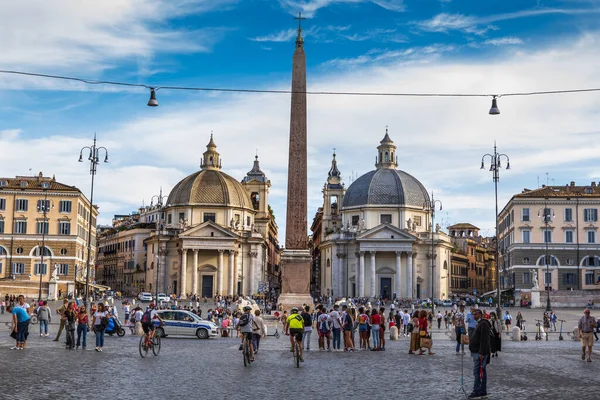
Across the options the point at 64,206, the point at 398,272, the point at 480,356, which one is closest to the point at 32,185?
the point at 64,206

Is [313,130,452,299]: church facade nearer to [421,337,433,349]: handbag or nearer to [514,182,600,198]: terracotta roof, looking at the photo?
[514,182,600,198]: terracotta roof

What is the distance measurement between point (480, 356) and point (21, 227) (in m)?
61.2

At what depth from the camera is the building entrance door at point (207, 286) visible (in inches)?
3214

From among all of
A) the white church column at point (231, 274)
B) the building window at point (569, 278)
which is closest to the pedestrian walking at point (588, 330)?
the building window at point (569, 278)

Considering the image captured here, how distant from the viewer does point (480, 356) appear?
12.7 m

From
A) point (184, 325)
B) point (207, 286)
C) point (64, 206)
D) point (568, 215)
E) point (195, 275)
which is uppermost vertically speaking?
point (64, 206)

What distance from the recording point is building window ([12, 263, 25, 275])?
223 feet

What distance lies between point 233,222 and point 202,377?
232 feet

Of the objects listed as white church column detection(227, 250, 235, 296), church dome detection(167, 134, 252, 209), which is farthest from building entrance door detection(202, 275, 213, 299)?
church dome detection(167, 134, 252, 209)

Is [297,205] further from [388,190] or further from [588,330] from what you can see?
[388,190]

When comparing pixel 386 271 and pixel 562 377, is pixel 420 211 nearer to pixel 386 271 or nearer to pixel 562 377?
pixel 386 271

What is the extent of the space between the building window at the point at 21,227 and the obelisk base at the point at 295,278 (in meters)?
38.6

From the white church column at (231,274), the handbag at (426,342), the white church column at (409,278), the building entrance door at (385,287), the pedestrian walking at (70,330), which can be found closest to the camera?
the handbag at (426,342)

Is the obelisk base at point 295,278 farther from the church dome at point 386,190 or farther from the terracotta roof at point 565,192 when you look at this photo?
the church dome at point 386,190
